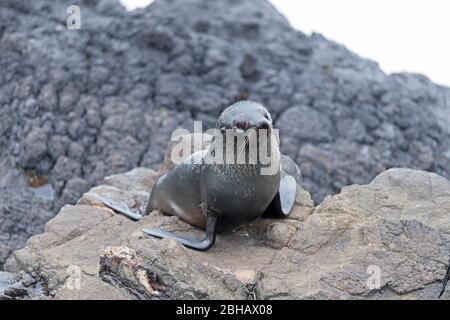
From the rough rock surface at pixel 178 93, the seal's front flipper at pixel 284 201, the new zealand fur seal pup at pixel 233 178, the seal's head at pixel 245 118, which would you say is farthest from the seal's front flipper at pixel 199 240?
the rough rock surface at pixel 178 93

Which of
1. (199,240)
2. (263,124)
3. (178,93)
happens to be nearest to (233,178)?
(199,240)

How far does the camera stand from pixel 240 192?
6102 millimetres

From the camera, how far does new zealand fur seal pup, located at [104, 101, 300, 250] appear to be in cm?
578

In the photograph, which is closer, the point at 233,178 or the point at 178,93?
the point at 233,178

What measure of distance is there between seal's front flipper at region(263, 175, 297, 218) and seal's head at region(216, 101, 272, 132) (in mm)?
1124

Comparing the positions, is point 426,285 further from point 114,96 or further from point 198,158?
point 114,96

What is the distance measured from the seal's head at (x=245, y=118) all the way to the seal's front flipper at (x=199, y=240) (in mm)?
978

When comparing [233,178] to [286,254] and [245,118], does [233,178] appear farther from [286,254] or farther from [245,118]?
[286,254]

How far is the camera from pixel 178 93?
11.7m

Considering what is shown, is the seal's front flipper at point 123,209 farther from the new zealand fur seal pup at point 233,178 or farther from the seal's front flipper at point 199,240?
the seal's front flipper at point 199,240

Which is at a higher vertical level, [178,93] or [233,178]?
[178,93]

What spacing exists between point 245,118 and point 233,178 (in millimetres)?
781

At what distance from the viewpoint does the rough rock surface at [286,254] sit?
198 inches

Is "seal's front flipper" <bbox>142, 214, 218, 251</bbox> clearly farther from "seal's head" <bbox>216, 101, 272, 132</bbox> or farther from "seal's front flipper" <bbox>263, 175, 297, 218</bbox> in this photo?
"seal's head" <bbox>216, 101, 272, 132</bbox>
